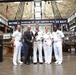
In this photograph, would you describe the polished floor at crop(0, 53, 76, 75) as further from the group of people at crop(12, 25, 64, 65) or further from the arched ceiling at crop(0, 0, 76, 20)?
the arched ceiling at crop(0, 0, 76, 20)

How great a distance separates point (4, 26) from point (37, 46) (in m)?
22.2

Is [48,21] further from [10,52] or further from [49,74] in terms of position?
[49,74]

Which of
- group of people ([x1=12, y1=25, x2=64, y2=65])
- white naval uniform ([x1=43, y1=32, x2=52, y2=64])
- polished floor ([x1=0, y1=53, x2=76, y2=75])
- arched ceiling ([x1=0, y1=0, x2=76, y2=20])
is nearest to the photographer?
polished floor ([x1=0, y1=53, x2=76, y2=75])

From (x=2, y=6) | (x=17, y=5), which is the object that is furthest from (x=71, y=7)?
(x=2, y=6)

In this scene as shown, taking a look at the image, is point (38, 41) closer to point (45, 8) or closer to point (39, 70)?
point (39, 70)

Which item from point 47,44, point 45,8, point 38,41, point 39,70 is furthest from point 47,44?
point 45,8

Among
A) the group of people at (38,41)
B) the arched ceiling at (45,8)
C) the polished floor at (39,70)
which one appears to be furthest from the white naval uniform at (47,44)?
the arched ceiling at (45,8)

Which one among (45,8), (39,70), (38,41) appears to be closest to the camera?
(39,70)

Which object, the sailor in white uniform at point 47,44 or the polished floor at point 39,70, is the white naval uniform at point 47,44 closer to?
the sailor in white uniform at point 47,44

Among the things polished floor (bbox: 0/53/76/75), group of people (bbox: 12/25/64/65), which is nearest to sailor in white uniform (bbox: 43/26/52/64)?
group of people (bbox: 12/25/64/65)

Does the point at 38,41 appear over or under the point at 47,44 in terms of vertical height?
over

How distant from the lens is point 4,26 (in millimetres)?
31281

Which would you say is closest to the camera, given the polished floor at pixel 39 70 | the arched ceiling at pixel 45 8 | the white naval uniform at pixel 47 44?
the polished floor at pixel 39 70

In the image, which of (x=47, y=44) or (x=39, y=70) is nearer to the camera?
(x=39, y=70)
